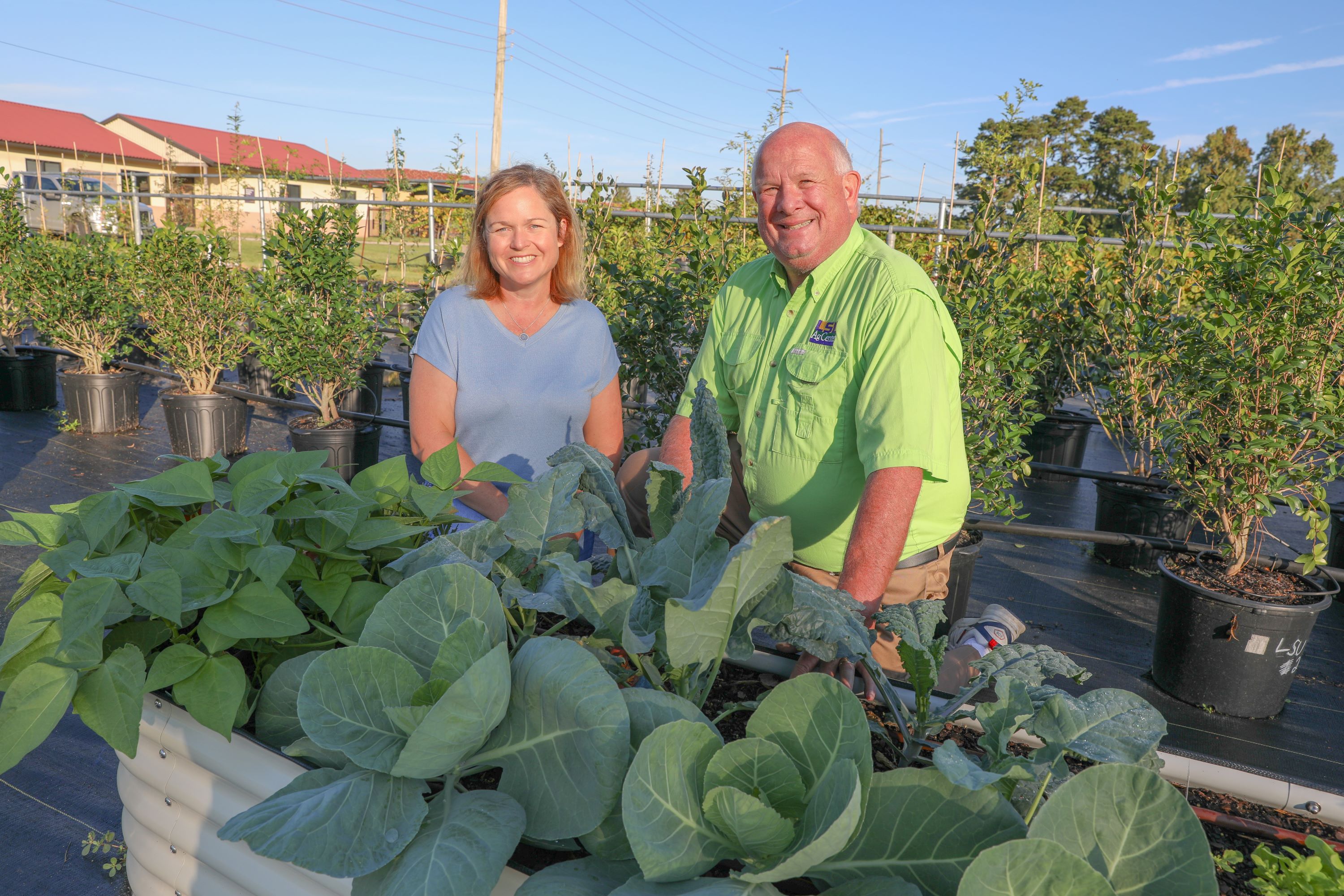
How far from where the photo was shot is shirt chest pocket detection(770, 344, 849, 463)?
1.73 meters

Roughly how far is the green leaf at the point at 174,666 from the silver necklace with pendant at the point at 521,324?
5.23 ft

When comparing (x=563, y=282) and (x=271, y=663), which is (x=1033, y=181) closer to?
(x=563, y=282)

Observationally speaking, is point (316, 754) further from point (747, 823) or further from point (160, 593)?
point (747, 823)

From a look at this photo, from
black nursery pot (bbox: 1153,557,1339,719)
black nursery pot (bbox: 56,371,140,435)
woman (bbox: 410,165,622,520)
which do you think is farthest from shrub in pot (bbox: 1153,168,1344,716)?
→ black nursery pot (bbox: 56,371,140,435)

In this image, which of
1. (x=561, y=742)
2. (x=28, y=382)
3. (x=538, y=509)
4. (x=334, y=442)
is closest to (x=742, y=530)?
(x=538, y=509)

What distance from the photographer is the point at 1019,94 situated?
316cm

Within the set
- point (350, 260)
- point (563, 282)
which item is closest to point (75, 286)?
point (350, 260)

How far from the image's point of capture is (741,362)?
78.2 inches

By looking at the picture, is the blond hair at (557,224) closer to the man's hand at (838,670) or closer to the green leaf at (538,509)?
the green leaf at (538,509)

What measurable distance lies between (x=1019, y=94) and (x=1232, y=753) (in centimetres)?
244

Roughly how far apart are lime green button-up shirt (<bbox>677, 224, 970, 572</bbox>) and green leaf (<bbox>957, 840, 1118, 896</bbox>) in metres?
1.02

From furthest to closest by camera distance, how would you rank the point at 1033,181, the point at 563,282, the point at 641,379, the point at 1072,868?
the point at 641,379 < the point at 1033,181 < the point at 563,282 < the point at 1072,868

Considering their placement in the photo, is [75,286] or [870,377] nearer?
[870,377]

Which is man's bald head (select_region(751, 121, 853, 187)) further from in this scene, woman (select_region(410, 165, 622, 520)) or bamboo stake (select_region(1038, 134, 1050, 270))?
bamboo stake (select_region(1038, 134, 1050, 270))
